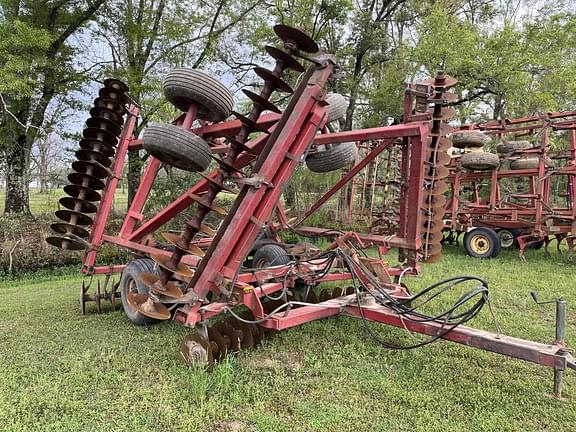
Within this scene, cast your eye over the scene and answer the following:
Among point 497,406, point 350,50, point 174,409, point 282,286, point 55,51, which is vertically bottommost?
point 174,409

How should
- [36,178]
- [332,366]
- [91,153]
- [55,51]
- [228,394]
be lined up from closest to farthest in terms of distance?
[228,394] < [332,366] < [91,153] < [55,51] < [36,178]

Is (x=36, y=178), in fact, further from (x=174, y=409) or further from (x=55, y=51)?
(x=174, y=409)

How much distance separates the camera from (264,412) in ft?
9.18

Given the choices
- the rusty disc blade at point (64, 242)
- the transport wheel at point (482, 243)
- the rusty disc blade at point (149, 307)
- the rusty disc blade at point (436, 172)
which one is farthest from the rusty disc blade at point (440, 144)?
the transport wheel at point (482, 243)

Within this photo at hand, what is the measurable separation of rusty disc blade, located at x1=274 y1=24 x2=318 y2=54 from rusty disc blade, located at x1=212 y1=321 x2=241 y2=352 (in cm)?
251

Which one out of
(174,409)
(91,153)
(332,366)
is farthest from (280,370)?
(91,153)

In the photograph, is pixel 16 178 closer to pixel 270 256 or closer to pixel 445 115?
pixel 270 256

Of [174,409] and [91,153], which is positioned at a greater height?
[91,153]

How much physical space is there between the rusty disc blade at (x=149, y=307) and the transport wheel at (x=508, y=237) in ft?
31.6

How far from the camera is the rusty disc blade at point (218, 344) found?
346cm

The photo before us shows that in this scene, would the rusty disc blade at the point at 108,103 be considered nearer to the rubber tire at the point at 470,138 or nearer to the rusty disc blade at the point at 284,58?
the rusty disc blade at the point at 284,58

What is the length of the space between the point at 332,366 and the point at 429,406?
3.01 ft

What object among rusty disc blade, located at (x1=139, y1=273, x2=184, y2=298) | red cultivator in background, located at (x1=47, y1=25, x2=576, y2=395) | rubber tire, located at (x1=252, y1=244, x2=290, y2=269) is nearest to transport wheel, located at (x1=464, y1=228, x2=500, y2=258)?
red cultivator in background, located at (x1=47, y1=25, x2=576, y2=395)

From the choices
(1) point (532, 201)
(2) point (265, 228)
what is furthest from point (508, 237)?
(2) point (265, 228)
